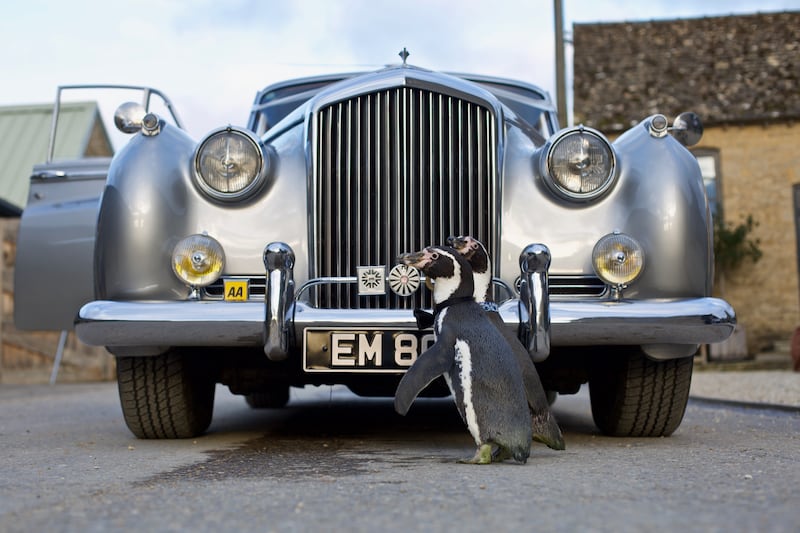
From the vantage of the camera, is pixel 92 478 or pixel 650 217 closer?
pixel 92 478

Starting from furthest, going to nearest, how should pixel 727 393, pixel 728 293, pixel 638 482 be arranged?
pixel 728 293 → pixel 727 393 → pixel 638 482

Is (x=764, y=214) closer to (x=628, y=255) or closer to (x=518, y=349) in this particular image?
(x=628, y=255)

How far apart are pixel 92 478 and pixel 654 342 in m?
2.19

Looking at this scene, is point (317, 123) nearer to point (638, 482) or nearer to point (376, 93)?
point (376, 93)

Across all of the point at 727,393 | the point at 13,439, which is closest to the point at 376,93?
the point at 13,439

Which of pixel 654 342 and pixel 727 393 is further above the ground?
pixel 654 342

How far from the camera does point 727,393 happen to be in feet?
30.5

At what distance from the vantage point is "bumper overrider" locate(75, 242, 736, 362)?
384 cm

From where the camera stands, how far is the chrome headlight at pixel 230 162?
4.27 metres

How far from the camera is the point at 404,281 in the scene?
4.19 meters

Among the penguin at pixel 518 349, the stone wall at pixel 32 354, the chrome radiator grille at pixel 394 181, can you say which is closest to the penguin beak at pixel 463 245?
the penguin at pixel 518 349

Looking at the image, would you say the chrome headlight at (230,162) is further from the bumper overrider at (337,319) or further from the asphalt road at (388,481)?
the asphalt road at (388,481)

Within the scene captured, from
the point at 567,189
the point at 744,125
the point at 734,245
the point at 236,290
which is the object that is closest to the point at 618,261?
A: the point at 567,189

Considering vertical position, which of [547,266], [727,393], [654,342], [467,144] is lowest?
[727,393]
